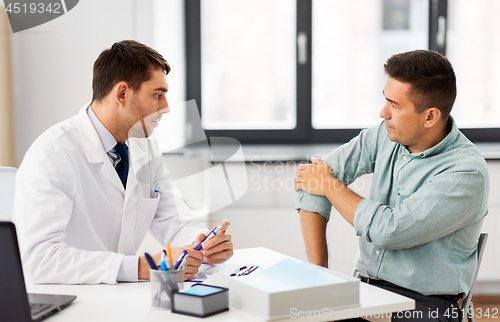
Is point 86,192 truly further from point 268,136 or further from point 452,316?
point 268,136

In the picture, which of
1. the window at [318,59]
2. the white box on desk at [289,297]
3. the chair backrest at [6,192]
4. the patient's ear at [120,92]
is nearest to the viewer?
the white box on desk at [289,297]

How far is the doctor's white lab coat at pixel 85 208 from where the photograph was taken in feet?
3.91

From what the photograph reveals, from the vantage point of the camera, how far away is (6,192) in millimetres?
1423

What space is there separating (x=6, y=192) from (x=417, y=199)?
1170 mm

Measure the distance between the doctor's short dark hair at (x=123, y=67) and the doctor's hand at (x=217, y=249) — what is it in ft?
1.86

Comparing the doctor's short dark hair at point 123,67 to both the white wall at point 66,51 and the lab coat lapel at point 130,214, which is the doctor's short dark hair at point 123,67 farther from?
the white wall at point 66,51

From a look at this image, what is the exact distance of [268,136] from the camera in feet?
10.1

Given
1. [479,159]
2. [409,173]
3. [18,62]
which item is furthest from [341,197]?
[18,62]

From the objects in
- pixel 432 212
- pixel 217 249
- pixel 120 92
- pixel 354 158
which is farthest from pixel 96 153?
pixel 432 212

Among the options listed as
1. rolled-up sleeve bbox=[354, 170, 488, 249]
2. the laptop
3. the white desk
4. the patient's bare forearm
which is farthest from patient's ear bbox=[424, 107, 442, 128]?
the laptop

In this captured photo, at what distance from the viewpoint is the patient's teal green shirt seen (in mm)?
1355

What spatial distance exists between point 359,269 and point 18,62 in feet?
6.73

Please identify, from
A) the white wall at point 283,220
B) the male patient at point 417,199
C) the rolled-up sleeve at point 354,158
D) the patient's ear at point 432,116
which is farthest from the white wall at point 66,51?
the patient's ear at point 432,116

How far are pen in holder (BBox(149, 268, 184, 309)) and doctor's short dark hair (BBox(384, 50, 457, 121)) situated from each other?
2.96ft
